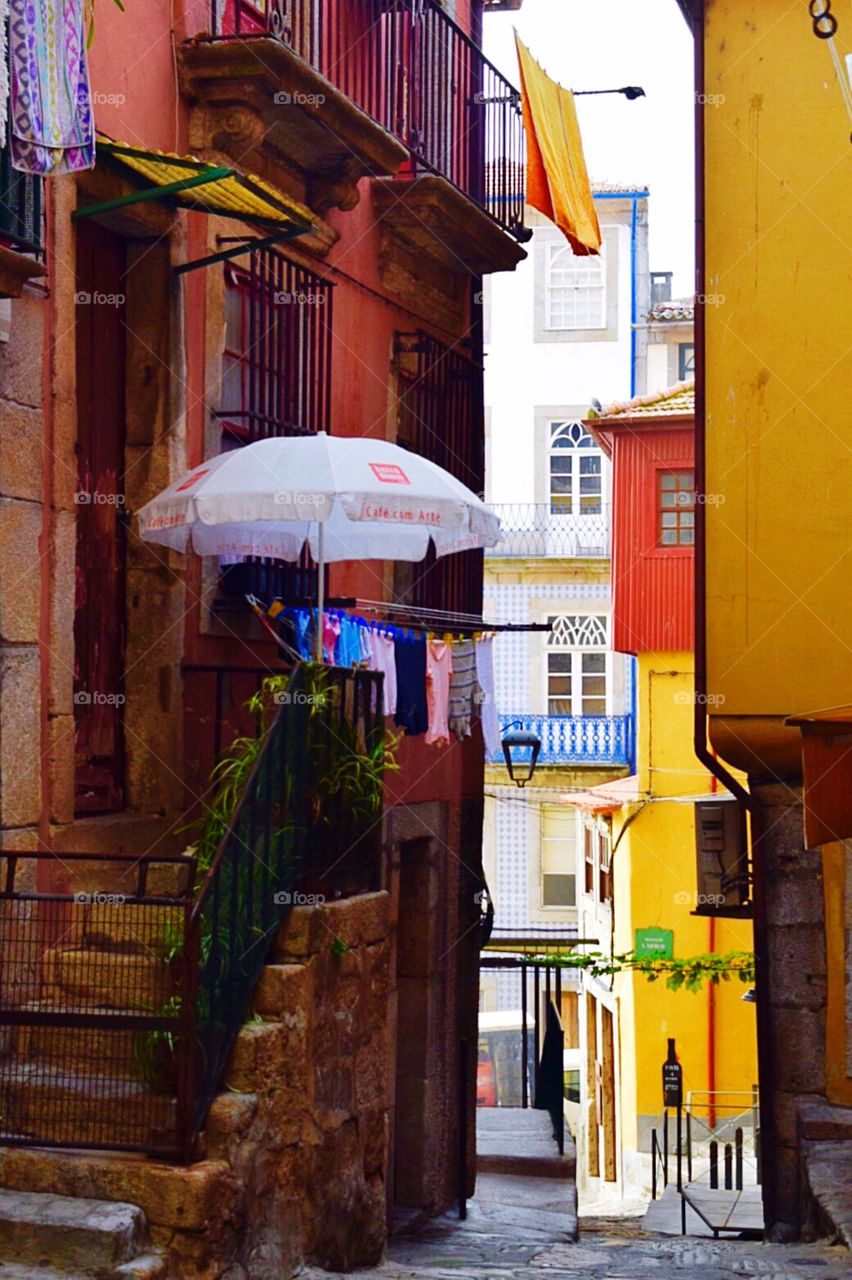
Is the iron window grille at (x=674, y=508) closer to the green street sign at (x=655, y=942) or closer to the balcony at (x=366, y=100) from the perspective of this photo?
the green street sign at (x=655, y=942)

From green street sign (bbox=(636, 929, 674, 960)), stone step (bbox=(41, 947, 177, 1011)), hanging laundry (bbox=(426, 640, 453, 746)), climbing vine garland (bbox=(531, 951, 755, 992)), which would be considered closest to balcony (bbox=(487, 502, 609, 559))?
green street sign (bbox=(636, 929, 674, 960))

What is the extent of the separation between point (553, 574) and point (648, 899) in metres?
12.1

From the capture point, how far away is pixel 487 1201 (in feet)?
46.0

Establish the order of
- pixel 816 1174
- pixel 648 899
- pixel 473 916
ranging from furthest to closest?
1. pixel 648 899
2. pixel 473 916
3. pixel 816 1174

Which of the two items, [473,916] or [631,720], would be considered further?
[631,720]

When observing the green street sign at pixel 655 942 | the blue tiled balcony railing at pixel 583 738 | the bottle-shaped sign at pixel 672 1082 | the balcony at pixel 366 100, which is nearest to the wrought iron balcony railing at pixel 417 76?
the balcony at pixel 366 100

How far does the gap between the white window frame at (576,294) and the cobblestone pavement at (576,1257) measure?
26916 mm

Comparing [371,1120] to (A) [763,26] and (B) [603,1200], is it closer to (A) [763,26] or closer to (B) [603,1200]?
(A) [763,26]

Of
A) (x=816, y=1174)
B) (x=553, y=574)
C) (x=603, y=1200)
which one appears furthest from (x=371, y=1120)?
(x=553, y=574)

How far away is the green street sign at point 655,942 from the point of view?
2600 centimetres

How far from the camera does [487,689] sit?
12453 millimetres

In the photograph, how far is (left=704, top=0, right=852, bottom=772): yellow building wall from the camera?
11812mm

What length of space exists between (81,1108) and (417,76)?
9089mm

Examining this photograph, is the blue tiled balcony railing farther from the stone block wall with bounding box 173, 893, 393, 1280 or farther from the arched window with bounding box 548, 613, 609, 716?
the stone block wall with bounding box 173, 893, 393, 1280
